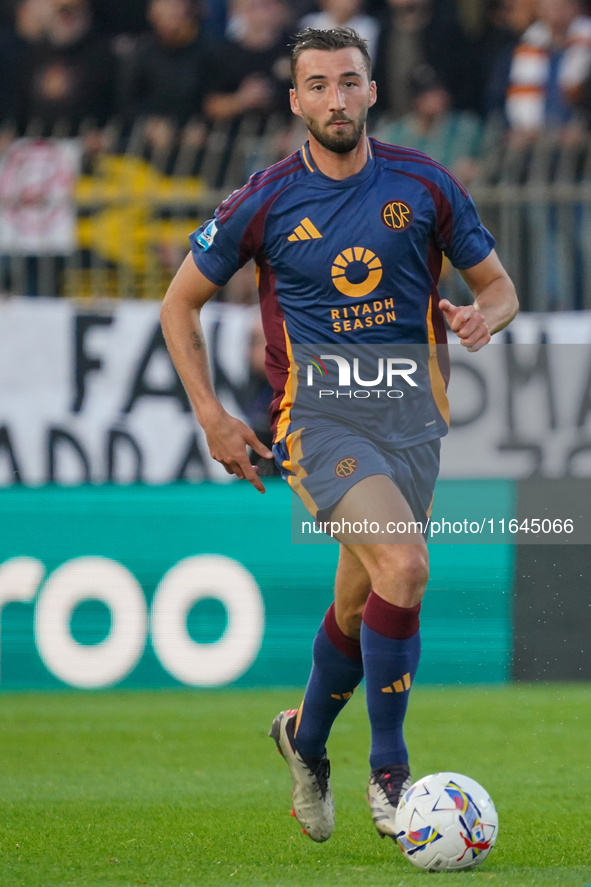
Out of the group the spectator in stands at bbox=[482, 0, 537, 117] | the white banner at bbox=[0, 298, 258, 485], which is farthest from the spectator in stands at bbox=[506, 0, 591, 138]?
the white banner at bbox=[0, 298, 258, 485]

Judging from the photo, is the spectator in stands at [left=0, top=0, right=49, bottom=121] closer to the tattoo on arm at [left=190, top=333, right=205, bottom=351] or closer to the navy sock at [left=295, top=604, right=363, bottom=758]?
the tattoo on arm at [left=190, top=333, right=205, bottom=351]

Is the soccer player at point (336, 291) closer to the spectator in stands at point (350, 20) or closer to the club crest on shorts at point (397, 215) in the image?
the club crest on shorts at point (397, 215)

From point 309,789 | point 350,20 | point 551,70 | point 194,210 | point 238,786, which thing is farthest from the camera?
point 350,20

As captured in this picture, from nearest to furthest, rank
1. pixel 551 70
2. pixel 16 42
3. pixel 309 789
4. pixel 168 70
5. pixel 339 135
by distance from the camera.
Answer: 1. pixel 339 135
2. pixel 309 789
3. pixel 551 70
4. pixel 168 70
5. pixel 16 42

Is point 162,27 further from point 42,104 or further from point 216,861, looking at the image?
point 216,861

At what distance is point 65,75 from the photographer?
1008 cm

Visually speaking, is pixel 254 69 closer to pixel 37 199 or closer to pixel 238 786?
pixel 37 199

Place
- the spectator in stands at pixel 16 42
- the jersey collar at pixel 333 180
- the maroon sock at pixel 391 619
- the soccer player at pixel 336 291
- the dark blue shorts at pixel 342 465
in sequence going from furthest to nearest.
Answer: the spectator in stands at pixel 16 42
the jersey collar at pixel 333 180
the soccer player at pixel 336 291
the dark blue shorts at pixel 342 465
the maroon sock at pixel 391 619

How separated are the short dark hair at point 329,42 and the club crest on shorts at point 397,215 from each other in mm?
414

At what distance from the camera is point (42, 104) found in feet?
33.1

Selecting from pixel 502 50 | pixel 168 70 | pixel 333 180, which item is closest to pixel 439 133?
pixel 502 50

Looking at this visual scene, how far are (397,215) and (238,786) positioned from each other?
88.7 inches

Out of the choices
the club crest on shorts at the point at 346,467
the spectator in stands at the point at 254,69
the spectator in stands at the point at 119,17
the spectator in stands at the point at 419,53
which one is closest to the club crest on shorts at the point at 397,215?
the club crest on shorts at the point at 346,467

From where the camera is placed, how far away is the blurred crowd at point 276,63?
952 centimetres
